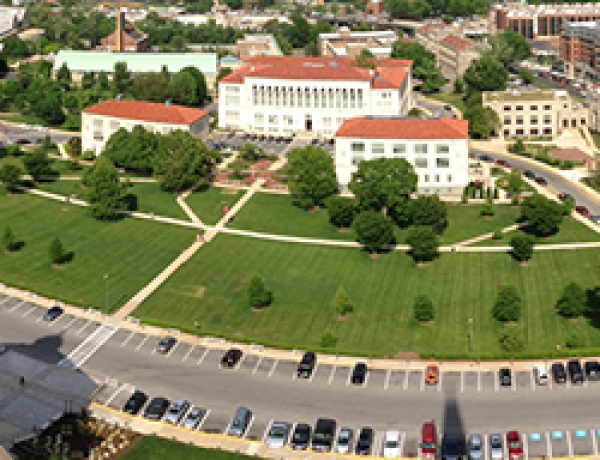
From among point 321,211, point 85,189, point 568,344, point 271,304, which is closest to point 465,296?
point 568,344

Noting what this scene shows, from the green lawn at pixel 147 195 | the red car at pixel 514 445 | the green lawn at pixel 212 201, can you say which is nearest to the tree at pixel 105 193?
the green lawn at pixel 147 195

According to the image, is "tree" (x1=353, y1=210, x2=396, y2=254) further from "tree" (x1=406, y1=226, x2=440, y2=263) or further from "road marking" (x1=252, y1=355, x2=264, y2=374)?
"road marking" (x1=252, y1=355, x2=264, y2=374)

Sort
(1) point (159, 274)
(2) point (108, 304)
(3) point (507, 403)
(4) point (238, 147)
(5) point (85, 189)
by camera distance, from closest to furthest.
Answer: (3) point (507, 403), (2) point (108, 304), (1) point (159, 274), (5) point (85, 189), (4) point (238, 147)

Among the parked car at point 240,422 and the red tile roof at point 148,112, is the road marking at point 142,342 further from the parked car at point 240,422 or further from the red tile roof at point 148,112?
the red tile roof at point 148,112

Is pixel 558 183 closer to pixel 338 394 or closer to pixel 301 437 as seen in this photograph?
pixel 338 394

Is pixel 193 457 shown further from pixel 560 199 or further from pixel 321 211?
pixel 560 199

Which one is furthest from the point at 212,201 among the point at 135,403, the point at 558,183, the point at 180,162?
the point at 135,403

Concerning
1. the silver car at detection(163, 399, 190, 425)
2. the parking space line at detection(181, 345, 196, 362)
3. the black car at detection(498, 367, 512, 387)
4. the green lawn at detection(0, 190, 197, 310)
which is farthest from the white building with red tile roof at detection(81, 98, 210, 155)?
the black car at detection(498, 367, 512, 387)
